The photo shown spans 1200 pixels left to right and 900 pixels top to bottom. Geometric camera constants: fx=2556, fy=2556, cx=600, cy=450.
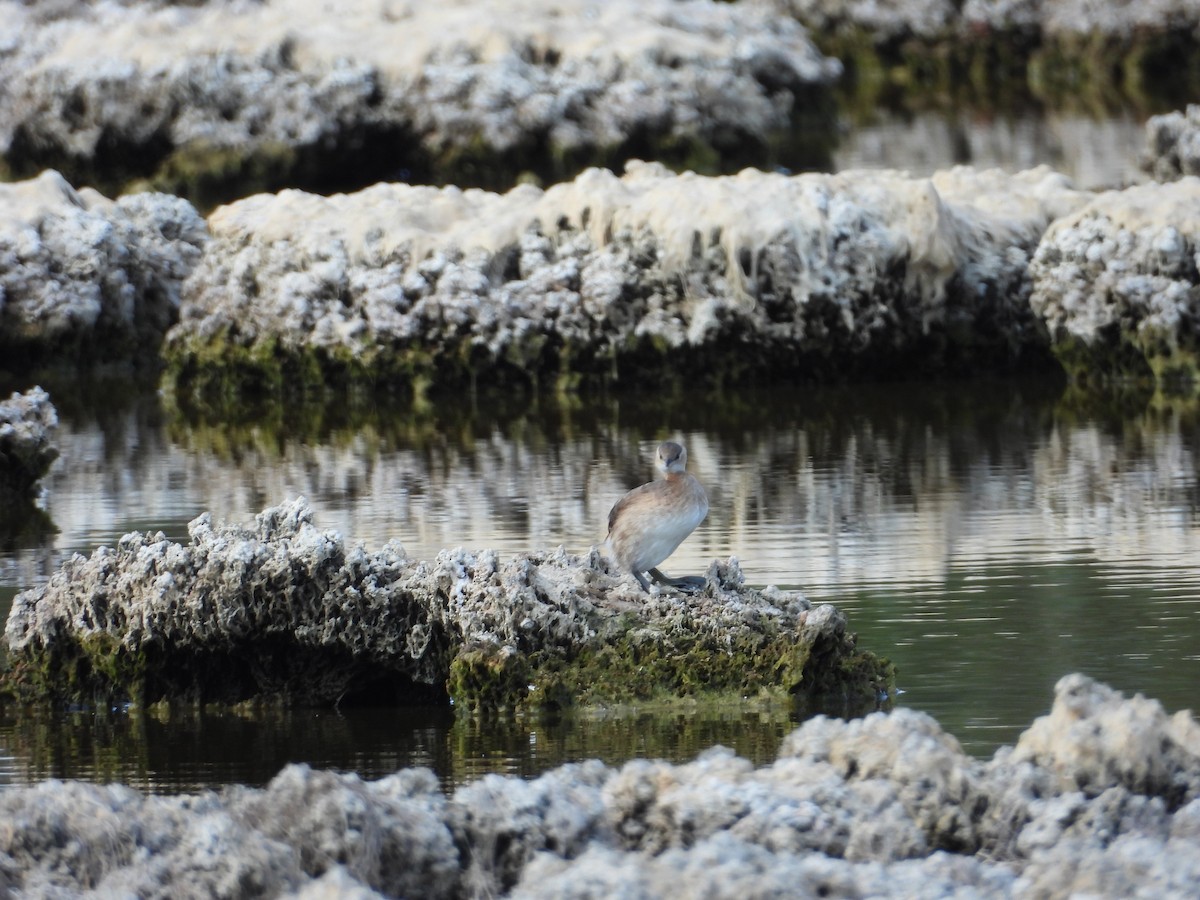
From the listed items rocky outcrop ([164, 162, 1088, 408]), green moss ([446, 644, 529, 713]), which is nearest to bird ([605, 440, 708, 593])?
green moss ([446, 644, 529, 713])

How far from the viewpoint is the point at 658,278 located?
20.0 metres

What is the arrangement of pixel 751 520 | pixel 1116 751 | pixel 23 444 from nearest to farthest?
pixel 1116 751 < pixel 751 520 < pixel 23 444

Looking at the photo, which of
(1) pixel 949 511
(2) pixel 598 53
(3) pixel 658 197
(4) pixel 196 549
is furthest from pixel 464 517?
(2) pixel 598 53

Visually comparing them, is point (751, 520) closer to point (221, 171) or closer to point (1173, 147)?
point (1173, 147)

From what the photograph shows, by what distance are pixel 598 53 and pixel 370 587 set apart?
1097 inches

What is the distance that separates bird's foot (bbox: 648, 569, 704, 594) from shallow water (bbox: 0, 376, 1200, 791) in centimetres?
58

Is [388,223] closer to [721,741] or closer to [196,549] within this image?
[196,549]

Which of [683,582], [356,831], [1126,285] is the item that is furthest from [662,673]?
[1126,285]

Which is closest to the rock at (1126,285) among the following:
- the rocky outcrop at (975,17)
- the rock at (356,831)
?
the rock at (356,831)

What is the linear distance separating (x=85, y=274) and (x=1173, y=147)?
11038 mm

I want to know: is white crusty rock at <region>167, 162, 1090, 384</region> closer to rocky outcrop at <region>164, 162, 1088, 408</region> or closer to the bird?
rocky outcrop at <region>164, 162, 1088, 408</region>

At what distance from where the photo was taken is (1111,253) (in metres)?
19.2

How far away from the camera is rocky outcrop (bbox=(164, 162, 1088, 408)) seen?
19797 mm

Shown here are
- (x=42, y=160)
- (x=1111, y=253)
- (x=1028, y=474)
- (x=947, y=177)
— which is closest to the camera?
(x=1028, y=474)
